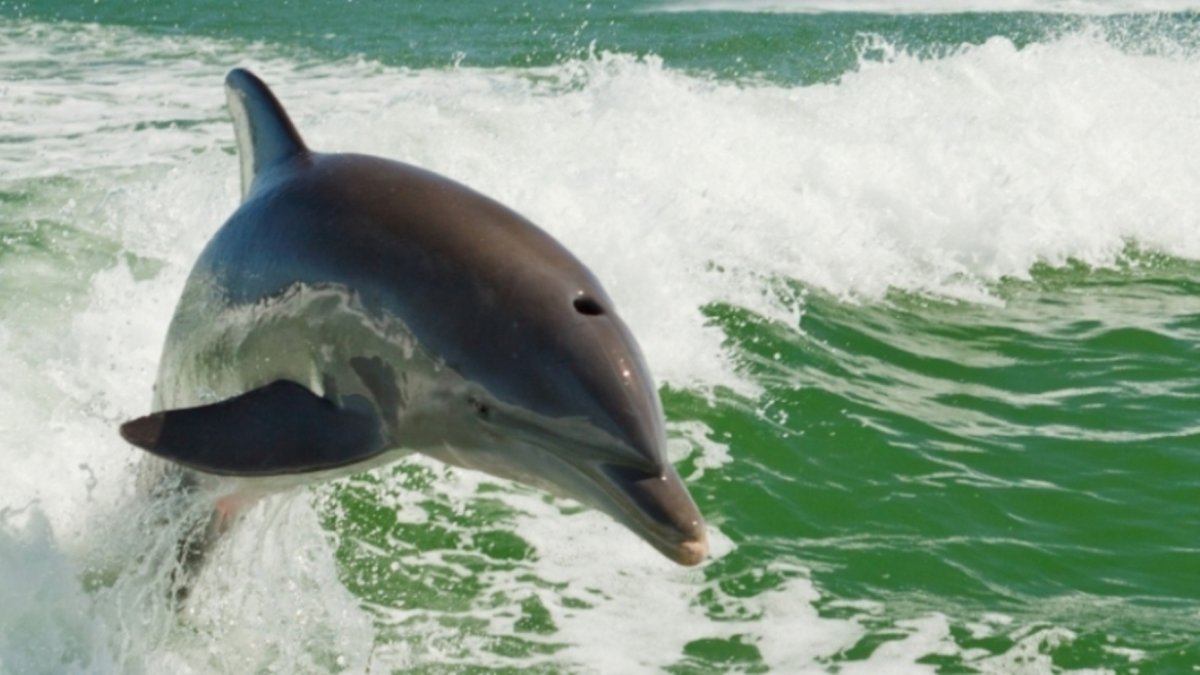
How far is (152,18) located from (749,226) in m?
14.3

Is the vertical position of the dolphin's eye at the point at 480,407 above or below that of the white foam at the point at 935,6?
above

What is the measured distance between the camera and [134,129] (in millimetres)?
16891

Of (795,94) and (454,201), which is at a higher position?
(454,201)

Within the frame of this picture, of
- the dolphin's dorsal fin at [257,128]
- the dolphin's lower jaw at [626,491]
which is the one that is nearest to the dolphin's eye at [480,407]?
the dolphin's lower jaw at [626,491]

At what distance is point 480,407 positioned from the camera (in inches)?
181

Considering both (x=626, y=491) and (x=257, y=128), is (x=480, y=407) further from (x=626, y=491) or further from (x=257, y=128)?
(x=257, y=128)

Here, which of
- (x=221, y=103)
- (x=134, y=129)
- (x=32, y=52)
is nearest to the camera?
(x=134, y=129)

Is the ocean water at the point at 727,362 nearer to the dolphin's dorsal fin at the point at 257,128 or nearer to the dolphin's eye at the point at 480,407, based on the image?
the dolphin's dorsal fin at the point at 257,128

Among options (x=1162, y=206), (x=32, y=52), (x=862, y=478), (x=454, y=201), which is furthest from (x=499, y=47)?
(x=454, y=201)

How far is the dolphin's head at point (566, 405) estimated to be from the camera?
14.0ft

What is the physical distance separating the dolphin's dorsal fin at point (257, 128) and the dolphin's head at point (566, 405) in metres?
1.44

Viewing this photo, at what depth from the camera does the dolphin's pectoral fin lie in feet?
15.6

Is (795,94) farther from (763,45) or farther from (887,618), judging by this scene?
(887,618)

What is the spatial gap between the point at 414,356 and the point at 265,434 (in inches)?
19.0
